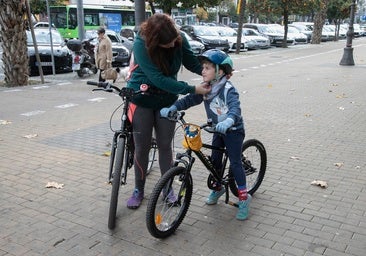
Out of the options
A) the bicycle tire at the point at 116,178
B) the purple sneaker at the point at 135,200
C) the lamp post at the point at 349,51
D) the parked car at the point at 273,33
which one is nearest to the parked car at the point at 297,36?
the parked car at the point at 273,33

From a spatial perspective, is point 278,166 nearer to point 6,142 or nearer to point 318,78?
point 6,142

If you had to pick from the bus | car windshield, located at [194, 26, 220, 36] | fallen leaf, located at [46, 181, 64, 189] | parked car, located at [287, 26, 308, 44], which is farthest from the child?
parked car, located at [287, 26, 308, 44]

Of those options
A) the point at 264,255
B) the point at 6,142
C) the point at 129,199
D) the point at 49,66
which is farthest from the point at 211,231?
the point at 49,66

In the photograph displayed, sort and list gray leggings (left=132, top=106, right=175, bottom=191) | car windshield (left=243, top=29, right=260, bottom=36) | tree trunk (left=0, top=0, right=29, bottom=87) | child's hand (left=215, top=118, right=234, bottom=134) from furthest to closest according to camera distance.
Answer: car windshield (left=243, top=29, right=260, bottom=36), tree trunk (left=0, top=0, right=29, bottom=87), gray leggings (left=132, top=106, right=175, bottom=191), child's hand (left=215, top=118, right=234, bottom=134)

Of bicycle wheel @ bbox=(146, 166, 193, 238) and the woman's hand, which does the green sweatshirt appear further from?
bicycle wheel @ bbox=(146, 166, 193, 238)

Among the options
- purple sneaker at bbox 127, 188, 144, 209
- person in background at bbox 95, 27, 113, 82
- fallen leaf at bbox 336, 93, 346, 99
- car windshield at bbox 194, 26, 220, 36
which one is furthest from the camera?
car windshield at bbox 194, 26, 220, 36

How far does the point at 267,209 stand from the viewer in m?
4.25

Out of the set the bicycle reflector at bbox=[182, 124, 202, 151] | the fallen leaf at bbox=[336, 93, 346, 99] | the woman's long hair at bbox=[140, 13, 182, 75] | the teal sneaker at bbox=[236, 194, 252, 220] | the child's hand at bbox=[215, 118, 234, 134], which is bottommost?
the fallen leaf at bbox=[336, 93, 346, 99]

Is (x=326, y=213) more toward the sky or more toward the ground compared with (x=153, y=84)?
more toward the ground

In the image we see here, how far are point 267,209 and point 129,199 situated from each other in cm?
132

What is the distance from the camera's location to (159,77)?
358cm

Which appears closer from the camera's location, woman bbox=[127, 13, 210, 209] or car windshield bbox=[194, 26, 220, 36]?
Result: woman bbox=[127, 13, 210, 209]

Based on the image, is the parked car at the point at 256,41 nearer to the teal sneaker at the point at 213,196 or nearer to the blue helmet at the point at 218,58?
the teal sneaker at the point at 213,196

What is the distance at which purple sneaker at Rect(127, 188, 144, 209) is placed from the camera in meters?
4.20
